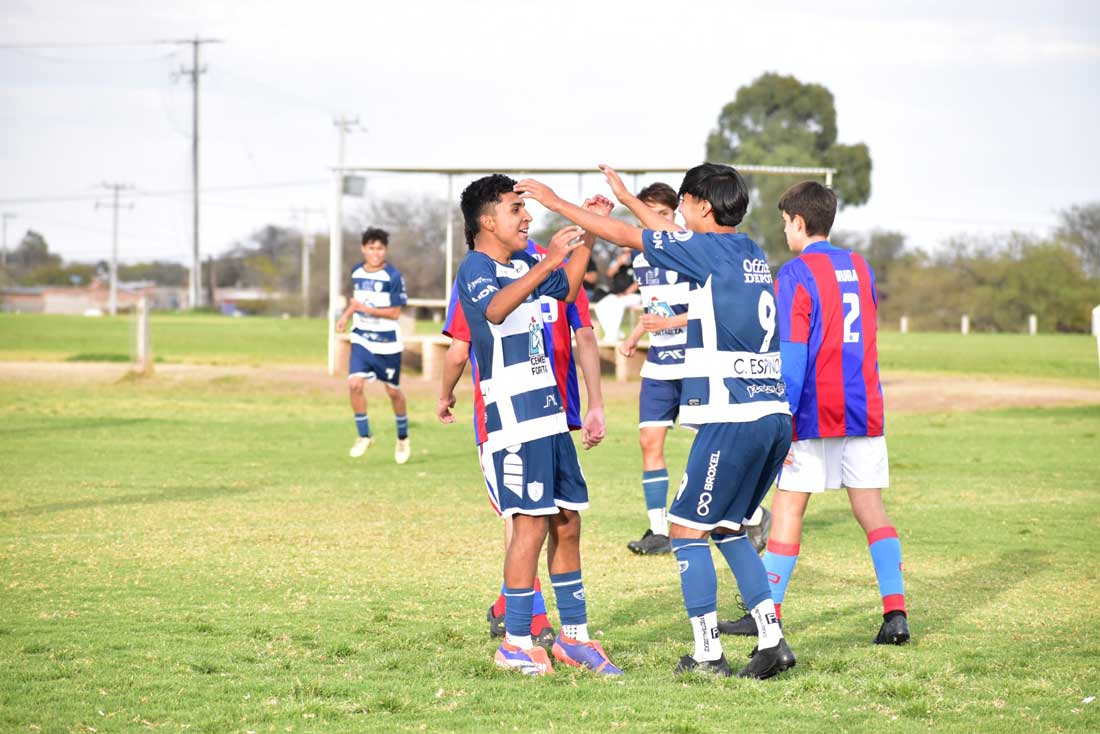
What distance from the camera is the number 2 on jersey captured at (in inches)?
244

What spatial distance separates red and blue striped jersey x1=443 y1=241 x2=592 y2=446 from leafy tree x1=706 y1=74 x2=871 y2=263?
7505cm

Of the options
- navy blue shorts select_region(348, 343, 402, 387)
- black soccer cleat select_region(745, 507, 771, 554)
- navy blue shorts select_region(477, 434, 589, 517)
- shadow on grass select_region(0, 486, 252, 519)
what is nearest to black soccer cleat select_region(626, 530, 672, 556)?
black soccer cleat select_region(745, 507, 771, 554)

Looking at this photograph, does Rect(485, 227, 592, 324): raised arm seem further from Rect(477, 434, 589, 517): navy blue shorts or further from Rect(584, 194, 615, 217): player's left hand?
Rect(477, 434, 589, 517): navy blue shorts

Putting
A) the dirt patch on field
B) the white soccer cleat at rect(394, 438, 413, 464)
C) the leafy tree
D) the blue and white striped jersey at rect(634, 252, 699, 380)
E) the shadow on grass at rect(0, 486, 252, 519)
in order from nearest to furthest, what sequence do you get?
the blue and white striped jersey at rect(634, 252, 699, 380) → the shadow on grass at rect(0, 486, 252, 519) → the white soccer cleat at rect(394, 438, 413, 464) → the dirt patch on field → the leafy tree

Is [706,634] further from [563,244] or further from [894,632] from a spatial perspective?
[563,244]

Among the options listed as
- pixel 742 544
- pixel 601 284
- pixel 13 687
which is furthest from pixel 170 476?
pixel 601 284

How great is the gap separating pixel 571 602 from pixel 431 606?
143cm

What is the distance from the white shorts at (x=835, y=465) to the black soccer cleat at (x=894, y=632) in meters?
0.65

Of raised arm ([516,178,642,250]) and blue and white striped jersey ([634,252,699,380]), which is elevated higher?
raised arm ([516,178,642,250])

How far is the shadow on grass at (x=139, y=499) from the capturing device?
32.8 ft

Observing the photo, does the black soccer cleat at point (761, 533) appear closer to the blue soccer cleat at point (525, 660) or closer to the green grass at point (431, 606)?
the green grass at point (431, 606)

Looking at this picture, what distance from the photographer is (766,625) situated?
17.9ft

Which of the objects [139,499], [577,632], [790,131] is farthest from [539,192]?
[790,131]

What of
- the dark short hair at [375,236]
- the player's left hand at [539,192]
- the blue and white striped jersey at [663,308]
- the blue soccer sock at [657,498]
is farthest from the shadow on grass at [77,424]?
the player's left hand at [539,192]
